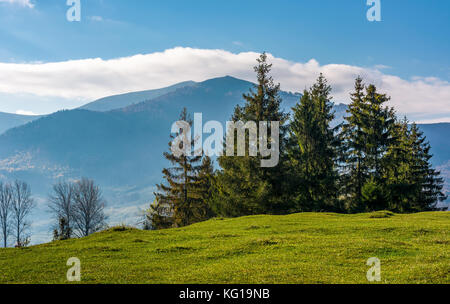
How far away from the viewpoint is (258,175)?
145ft

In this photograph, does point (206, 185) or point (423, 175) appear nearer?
point (423, 175)

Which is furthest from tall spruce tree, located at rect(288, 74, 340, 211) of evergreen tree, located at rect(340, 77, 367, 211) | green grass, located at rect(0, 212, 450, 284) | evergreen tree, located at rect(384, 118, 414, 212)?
green grass, located at rect(0, 212, 450, 284)

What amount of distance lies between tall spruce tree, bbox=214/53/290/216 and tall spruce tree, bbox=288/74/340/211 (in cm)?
299

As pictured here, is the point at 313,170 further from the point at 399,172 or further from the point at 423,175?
the point at 423,175

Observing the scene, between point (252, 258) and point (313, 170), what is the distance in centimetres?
3736

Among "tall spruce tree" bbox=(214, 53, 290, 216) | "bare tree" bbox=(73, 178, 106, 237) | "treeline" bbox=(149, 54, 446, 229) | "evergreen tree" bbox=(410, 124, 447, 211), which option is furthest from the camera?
"bare tree" bbox=(73, 178, 106, 237)

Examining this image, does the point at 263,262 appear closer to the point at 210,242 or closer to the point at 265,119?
the point at 210,242

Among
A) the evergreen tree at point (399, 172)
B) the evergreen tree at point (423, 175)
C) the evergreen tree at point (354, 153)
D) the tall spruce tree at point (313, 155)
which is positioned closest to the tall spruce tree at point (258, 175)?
the tall spruce tree at point (313, 155)

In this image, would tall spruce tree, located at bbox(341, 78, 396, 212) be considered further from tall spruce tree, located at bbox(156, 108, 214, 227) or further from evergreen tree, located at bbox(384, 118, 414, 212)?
tall spruce tree, located at bbox(156, 108, 214, 227)

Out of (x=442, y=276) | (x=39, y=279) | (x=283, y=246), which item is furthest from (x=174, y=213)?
(x=442, y=276)

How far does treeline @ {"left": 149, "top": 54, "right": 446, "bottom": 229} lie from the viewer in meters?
45.7

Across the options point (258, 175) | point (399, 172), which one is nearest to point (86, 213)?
point (258, 175)

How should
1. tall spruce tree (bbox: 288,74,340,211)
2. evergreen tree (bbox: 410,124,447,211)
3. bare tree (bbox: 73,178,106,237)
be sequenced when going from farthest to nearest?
bare tree (bbox: 73,178,106,237), evergreen tree (bbox: 410,124,447,211), tall spruce tree (bbox: 288,74,340,211)

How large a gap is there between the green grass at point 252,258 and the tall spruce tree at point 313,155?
2255 cm
